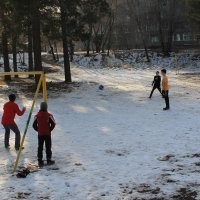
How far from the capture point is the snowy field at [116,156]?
881 centimetres

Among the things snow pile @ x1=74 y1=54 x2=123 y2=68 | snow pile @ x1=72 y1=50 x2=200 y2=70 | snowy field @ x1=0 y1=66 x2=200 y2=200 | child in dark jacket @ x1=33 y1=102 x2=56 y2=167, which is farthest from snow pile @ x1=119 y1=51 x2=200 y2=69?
child in dark jacket @ x1=33 y1=102 x2=56 y2=167

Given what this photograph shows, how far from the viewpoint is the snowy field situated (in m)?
8.81

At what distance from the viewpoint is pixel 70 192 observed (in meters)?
8.80

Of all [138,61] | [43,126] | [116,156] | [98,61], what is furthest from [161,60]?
[43,126]

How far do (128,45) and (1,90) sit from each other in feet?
175

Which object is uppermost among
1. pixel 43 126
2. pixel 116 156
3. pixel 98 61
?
pixel 98 61

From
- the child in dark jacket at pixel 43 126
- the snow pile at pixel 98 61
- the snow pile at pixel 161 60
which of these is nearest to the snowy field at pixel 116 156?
the child in dark jacket at pixel 43 126

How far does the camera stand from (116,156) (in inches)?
449

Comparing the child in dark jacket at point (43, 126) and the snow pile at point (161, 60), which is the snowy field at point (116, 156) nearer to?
the child in dark jacket at point (43, 126)

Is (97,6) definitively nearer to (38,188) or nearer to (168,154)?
(168,154)

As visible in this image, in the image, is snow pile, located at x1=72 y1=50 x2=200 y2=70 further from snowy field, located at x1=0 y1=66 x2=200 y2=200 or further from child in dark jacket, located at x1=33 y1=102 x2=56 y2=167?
child in dark jacket, located at x1=33 y1=102 x2=56 y2=167

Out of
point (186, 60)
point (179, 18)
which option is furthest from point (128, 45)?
point (186, 60)

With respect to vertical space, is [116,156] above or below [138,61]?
below

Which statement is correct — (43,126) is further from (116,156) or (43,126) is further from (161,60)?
(161,60)
